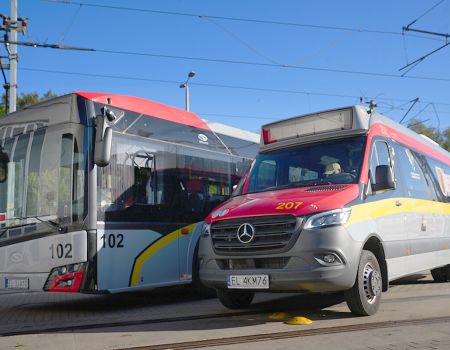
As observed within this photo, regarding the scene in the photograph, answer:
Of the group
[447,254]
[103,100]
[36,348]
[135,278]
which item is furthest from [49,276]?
[447,254]

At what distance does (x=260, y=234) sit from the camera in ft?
21.2

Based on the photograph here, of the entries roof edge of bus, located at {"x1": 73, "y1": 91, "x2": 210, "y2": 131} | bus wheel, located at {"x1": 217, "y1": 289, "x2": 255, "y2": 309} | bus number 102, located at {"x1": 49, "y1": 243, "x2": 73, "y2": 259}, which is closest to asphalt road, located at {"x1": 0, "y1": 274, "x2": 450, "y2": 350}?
bus wheel, located at {"x1": 217, "y1": 289, "x2": 255, "y2": 309}

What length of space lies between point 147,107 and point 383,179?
4460 millimetres

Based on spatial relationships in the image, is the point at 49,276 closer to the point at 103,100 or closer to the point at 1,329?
the point at 1,329

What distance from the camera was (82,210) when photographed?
26.0ft

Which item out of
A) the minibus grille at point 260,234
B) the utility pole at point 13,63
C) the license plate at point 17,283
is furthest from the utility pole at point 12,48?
the minibus grille at point 260,234

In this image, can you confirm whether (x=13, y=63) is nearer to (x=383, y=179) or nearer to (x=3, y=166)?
(x=3, y=166)

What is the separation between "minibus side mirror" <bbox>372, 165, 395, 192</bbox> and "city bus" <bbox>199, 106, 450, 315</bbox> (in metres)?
0.01

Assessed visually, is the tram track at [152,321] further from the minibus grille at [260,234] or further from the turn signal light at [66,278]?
the minibus grille at [260,234]

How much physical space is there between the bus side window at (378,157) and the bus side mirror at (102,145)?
376cm

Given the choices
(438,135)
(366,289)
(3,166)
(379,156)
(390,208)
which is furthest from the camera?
(438,135)

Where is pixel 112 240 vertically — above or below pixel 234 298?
above

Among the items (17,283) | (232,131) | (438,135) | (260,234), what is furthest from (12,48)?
(438,135)

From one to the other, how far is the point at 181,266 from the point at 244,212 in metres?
3.17
